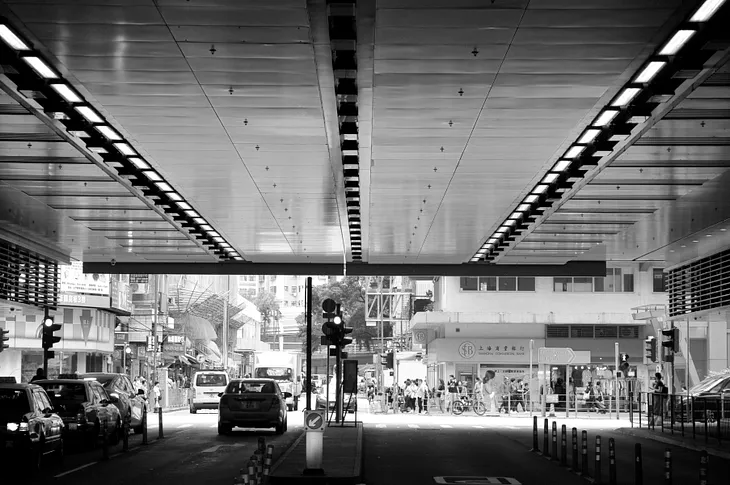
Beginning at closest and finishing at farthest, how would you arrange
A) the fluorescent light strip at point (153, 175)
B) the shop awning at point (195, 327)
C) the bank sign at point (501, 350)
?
the fluorescent light strip at point (153, 175) < the bank sign at point (501, 350) < the shop awning at point (195, 327)

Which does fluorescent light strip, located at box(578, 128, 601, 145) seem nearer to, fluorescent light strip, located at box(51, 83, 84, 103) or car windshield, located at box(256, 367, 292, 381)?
fluorescent light strip, located at box(51, 83, 84, 103)

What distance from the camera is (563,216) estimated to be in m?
29.8

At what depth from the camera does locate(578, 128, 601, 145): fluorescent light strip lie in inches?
810

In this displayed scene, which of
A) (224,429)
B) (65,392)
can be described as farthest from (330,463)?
(224,429)

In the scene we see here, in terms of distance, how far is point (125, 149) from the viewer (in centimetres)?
2272

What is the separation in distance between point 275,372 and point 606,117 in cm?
4820

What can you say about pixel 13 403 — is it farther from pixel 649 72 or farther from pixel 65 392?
pixel 649 72

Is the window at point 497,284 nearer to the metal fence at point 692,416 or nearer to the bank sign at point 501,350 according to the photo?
the bank sign at point 501,350

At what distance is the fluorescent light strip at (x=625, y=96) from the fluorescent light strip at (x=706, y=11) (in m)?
3.27

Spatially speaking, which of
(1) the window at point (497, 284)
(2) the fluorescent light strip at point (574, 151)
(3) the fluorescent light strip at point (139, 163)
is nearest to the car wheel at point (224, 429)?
(3) the fluorescent light strip at point (139, 163)

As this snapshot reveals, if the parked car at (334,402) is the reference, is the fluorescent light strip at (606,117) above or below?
above

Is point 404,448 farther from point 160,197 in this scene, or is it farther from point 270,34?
point 270,34

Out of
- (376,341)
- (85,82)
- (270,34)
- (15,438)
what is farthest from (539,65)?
(376,341)

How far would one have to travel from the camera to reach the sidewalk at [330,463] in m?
19.2
